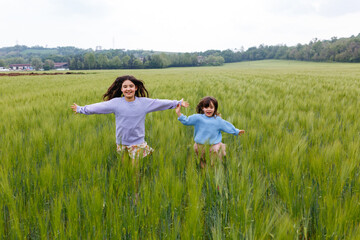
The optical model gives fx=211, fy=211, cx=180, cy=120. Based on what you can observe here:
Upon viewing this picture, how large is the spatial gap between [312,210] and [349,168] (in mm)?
375

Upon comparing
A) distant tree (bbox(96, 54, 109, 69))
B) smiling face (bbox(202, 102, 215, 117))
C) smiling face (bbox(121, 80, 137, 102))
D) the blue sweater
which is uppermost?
distant tree (bbox(96, 54, 109, 69))

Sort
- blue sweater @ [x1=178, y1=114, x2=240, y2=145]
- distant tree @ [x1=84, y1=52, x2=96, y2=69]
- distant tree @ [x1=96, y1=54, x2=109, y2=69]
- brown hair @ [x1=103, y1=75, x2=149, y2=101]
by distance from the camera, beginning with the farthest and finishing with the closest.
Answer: distant tree @ [x1=96, y1=54, x2=109, y2=69] → distant tree @ [x1=84, y1=52, x2=96, y2=69] → brown hair @ [x1=103, y1=75, x2=149, y2=101] → blue sweater @ [x1=178, y1=114, x2=240, y2=145]

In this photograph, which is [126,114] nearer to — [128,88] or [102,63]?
[128,88]

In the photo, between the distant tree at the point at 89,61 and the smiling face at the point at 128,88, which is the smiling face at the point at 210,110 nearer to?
the smiling face at the point at 128,88

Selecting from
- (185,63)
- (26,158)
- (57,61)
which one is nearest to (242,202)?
(26,158)

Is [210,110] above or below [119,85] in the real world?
below

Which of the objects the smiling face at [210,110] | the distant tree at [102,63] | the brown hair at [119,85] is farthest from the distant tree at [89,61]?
the smiling face at [210,110]

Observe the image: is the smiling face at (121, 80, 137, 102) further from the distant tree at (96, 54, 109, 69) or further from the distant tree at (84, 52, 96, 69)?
the distant tree at (96, 54, 109, 69)

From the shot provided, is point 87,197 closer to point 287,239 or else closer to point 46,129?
point 287,239

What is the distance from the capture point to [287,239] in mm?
809

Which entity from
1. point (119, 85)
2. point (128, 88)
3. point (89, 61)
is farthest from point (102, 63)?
point (128, 88)

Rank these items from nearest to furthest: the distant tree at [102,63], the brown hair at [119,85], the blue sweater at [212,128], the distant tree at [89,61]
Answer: the blue sweater at [212,128] < the brown hair at [119,85] < the distant tree at [89,61] < the distant tree at [102,63]

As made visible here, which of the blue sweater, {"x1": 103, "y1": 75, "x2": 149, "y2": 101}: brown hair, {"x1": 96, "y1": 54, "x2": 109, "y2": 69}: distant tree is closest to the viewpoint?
the blue sweater

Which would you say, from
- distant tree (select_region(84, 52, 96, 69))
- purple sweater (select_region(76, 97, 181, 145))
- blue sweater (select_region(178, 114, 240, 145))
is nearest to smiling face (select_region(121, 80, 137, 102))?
purple sweater (select_region(76, 97, 181, 145))
